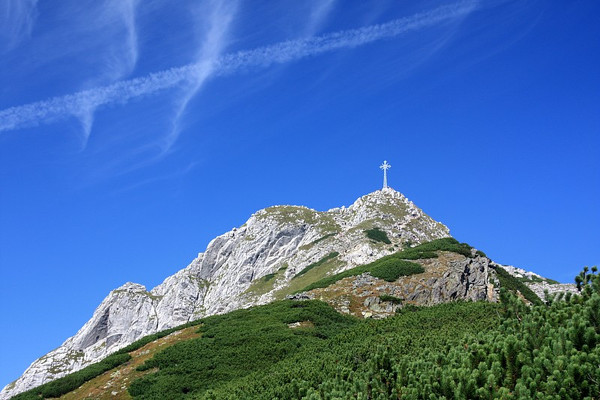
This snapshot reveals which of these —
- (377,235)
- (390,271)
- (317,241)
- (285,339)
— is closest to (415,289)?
(390,271)

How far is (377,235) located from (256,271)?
6681 cm

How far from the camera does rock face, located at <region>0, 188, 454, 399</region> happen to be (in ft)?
435

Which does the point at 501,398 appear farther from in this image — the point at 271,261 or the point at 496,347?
the point at 271,261

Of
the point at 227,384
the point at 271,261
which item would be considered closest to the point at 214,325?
the point at 227,384

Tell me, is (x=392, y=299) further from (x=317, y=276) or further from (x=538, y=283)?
(x=317, y=276)

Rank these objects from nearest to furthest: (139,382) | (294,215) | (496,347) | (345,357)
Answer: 1. (496,347)
2. (345,357)
3. (139,382)
4. (294,215)

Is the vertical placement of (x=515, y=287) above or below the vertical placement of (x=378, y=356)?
above

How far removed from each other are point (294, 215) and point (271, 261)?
26735 mm

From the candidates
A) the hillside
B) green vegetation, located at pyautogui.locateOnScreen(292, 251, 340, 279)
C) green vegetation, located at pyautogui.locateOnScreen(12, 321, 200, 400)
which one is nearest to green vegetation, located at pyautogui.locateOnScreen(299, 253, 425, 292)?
the hillside

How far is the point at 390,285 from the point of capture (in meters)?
50.7

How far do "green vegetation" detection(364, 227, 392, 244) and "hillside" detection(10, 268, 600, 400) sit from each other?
74036mm

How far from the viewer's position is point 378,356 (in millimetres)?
17922

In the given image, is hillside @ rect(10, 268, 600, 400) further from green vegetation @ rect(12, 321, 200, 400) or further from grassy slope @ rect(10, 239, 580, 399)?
green vegetation @ rect(12, 321, 200, 400)

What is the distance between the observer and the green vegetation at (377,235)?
4619 inches
